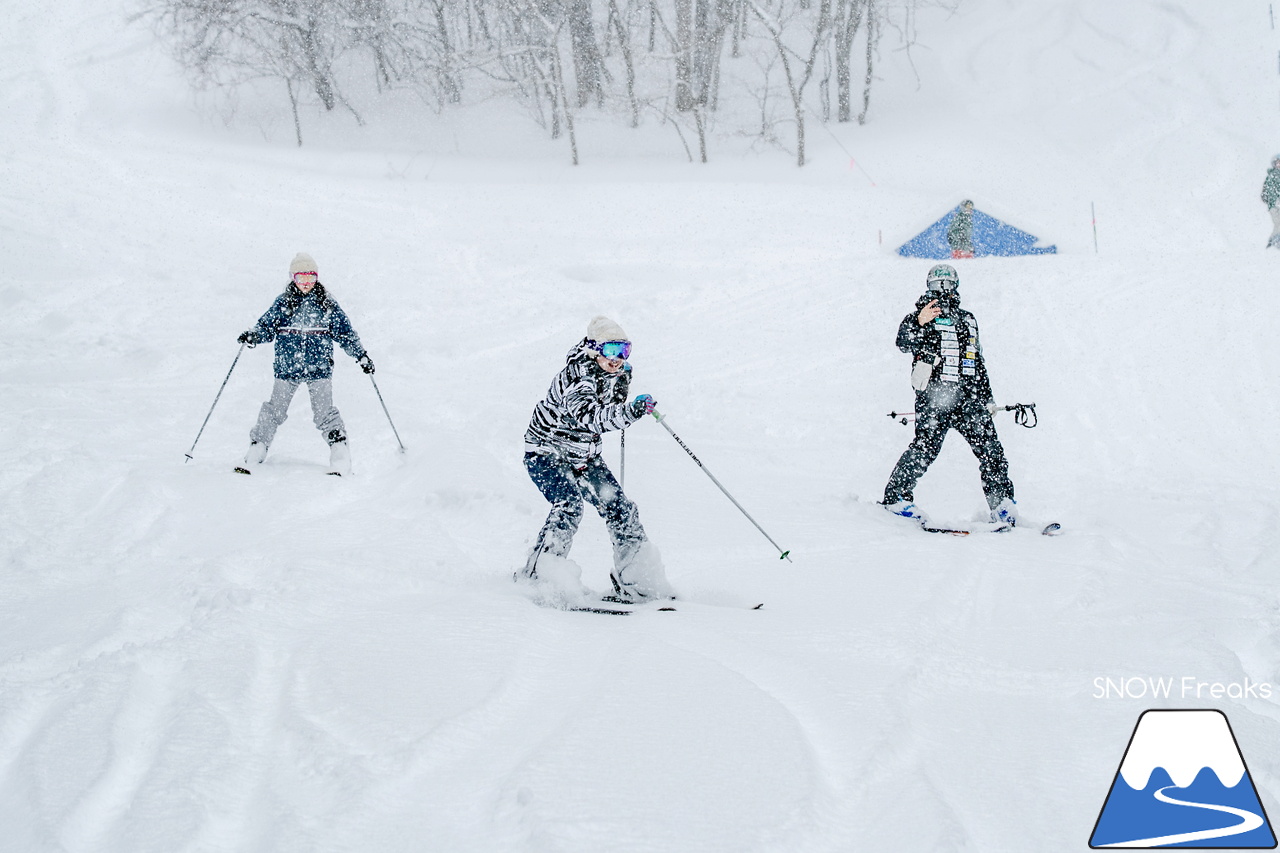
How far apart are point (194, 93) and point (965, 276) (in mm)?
20326

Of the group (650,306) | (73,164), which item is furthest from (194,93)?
(650,306)

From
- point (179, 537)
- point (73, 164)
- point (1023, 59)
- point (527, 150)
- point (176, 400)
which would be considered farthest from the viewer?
point (1023, 59)

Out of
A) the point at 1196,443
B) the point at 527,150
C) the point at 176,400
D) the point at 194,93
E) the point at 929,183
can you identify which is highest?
the point at 194,93

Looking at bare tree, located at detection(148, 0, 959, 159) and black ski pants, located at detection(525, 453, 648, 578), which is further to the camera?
bare tree, located at detection(148, 0, 959, 159)

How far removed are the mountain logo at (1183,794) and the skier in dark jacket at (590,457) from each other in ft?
8.16

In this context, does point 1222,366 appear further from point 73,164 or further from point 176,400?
point 73,164

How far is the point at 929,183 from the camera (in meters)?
19.5

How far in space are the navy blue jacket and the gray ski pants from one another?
74 mm

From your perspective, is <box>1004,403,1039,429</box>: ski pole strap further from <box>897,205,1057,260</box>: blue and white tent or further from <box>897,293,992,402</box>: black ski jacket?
<box>897,205,1057,260</box>: blue and white tent

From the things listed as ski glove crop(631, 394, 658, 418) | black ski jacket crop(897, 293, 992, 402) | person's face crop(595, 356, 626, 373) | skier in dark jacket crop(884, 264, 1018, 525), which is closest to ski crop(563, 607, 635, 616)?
ski glove crop(631, 394, 658, 418)

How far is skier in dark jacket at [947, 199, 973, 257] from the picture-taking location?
14.5m

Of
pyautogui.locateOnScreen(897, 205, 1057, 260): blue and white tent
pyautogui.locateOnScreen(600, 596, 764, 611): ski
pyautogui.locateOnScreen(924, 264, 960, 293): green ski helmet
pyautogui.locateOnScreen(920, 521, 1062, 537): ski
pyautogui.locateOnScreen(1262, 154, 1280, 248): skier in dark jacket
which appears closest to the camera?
pyautogui.locateOnScreen(600, 596, 764, 611): ski

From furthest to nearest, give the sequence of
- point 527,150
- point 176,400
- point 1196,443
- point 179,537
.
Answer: point 527,150 < point 176,400 < point 1196,443 < point 179,537

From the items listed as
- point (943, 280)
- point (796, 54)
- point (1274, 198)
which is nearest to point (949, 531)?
point (943, 280)
